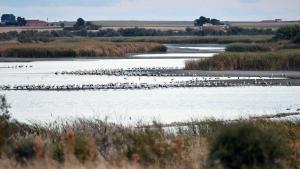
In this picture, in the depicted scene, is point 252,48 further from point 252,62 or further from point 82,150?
point 82,150

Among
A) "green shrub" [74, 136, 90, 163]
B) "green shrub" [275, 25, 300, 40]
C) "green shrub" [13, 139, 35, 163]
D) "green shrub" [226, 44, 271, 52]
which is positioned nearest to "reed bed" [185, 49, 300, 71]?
"green shrub" [226, 44, 271, 52]

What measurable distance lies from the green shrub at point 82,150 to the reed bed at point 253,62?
50217 mm

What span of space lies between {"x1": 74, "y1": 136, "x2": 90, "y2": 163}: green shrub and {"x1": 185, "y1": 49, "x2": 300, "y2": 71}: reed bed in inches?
1977

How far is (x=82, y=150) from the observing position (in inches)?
664

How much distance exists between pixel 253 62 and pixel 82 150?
170 ft

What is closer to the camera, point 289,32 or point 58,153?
point 58,153

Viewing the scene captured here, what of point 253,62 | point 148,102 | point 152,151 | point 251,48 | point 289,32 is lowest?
point 251,48

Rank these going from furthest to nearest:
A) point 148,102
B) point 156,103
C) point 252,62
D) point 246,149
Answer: point 252,62, point 148,102, point 156,103, point 246,149

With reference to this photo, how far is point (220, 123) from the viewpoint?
2256 cm

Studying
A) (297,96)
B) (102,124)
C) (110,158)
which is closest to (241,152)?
(110,158)

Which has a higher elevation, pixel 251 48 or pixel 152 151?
pixel 152 151

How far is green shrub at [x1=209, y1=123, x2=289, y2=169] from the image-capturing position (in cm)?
1633

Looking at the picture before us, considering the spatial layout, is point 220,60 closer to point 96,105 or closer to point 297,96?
point 297,96

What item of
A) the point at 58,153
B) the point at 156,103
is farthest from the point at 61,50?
the point at 58,153
